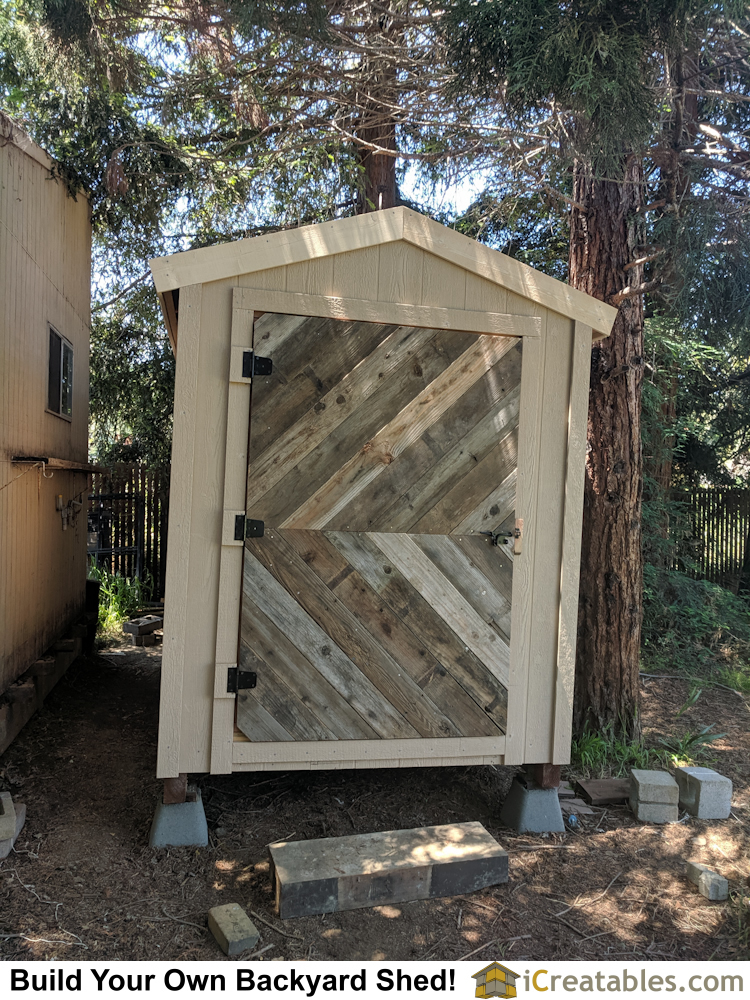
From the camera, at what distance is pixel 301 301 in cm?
344

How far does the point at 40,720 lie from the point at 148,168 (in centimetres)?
518

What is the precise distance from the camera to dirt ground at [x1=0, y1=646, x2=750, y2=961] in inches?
107

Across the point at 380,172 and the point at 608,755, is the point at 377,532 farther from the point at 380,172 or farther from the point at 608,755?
the point at 380,172

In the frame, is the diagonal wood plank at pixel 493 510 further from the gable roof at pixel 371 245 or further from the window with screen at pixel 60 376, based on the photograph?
the window with screen at pixel 60 376

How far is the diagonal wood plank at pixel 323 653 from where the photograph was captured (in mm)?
3426

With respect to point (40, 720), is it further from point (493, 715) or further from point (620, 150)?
point (620, 150)

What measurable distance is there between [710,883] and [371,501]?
2243 mm

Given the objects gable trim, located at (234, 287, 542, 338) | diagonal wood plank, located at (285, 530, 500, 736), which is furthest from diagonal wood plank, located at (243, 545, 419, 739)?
gable trim, located at (234, 287, 542, 338)

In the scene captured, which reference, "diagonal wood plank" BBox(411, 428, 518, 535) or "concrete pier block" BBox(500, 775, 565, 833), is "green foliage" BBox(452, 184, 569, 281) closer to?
"diagonal wood plank" BBox(411, 428, 518, 535)

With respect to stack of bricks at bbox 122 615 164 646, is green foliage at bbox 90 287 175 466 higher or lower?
higher

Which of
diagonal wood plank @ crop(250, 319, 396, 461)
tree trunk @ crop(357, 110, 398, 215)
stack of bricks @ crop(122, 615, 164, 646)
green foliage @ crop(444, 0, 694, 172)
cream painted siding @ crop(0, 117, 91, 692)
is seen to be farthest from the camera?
tree trunk @ crop(357, 110, 398, 215)

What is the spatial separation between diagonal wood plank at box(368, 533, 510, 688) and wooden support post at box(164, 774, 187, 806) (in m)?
1.44
